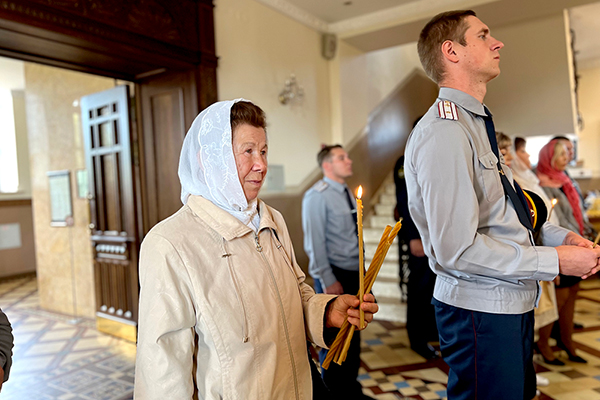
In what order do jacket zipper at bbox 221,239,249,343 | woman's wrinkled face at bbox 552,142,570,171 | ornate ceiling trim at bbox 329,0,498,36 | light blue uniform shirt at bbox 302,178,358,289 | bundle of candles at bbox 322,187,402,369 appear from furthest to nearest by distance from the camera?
ornate ceiling trim at bbox 329,0,498,36
woman's wrinkled face at bbox 552,142,570,171
light blue uniform shirt at bbox 302,178,358,289
jacket zipper at bbox 221,239,249,343
bundle of candles at bbox 322,187,402,369

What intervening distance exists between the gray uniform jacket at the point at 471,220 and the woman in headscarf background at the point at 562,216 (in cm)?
225

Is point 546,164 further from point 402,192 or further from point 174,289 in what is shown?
point 174,289

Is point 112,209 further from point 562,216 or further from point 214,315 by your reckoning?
point 562,216

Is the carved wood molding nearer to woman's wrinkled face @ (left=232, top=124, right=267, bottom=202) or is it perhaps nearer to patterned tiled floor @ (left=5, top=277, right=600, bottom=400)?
woman's wrinkled face @ (left=232, top=124, right=267, bottom=202)

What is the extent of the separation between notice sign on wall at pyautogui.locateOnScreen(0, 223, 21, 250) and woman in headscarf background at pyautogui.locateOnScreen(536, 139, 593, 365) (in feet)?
28.7

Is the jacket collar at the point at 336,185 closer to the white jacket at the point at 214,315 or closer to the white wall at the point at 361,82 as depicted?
the white jacket at the point at 214,315

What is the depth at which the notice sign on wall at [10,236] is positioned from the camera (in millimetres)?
8109

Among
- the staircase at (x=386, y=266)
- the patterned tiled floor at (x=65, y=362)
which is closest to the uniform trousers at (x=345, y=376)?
the patterned tiled floor at (x=65, y=362)

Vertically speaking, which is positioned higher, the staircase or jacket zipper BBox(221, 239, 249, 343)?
jacket zipper BBox(221, 239, 249, 343)

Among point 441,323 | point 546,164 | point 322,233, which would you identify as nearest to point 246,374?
point 441,323

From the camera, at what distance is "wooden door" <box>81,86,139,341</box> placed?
4195mm

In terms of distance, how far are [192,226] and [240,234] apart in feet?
0.45

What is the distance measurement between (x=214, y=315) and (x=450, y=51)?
44.0 inches

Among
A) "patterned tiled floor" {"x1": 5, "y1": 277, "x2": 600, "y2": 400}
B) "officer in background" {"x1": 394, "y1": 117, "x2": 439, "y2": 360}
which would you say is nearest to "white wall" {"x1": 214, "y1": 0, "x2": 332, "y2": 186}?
"officer in background" {"x1": 394, "y1": 117, "x2": 439, "y2": 360}
